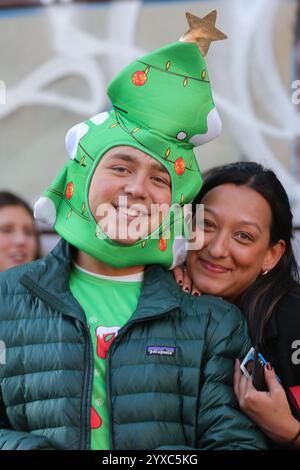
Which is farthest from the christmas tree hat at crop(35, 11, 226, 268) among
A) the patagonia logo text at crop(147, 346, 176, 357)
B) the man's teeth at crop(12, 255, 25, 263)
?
the man's teeth at crop(12, 255, 25, 263)

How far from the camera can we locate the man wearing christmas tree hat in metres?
1.92

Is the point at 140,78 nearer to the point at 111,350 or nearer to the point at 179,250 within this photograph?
the point at 179,250

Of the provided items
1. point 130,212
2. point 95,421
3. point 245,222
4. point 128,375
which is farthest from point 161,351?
point 245,222

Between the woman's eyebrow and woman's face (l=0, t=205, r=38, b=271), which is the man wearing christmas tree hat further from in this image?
woman's face (l=0, t=205, r=38, b=271)

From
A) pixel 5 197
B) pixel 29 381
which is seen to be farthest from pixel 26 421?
pixel 5 197

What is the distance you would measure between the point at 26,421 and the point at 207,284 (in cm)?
61

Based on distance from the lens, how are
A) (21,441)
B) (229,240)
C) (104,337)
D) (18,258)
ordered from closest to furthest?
(21,441), (104,337), (229,240), (18,258)

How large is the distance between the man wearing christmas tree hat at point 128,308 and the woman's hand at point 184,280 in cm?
8

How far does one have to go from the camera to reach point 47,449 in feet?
6.16

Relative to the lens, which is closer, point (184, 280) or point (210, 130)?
point (210, 130)

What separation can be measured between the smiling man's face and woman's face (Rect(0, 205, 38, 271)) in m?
1.60

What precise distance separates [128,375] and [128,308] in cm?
19

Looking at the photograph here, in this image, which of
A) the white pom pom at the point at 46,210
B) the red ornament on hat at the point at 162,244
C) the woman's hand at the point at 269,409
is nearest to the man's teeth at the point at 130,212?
the red ornament on hat at the point at 162,244

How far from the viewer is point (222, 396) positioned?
77.0 inches
